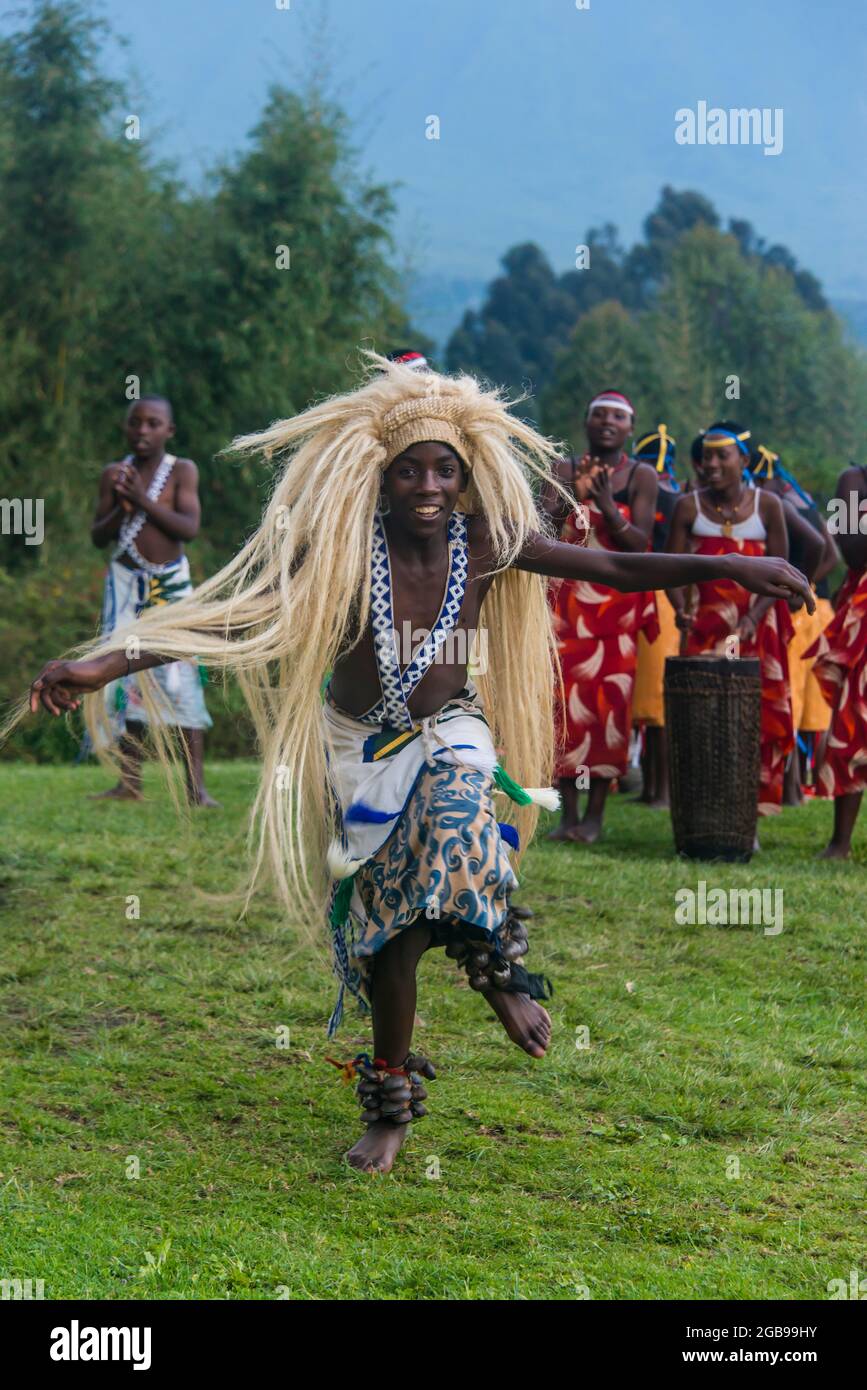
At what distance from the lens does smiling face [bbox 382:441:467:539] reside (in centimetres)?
446

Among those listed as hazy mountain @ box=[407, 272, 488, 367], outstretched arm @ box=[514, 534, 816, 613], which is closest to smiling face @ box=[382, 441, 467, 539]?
outstretched arm @ box=[514, 534, 816, 613]

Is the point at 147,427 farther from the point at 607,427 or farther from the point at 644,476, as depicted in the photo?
the point at 644,476

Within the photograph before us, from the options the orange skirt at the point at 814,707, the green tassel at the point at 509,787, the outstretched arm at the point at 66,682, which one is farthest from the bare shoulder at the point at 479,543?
the orange skirt at the point at 814,707

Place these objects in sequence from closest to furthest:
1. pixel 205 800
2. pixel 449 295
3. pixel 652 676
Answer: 1. pixel 205 800
2. pixel 652 676
3. pixel 449 295

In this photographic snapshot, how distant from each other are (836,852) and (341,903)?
14.1ft

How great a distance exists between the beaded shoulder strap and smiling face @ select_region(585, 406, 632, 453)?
4.37 metres

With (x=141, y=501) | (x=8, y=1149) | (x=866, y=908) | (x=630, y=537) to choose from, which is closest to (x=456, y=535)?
(x=8, y=1149)

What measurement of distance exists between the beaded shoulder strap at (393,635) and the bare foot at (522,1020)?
73 cm

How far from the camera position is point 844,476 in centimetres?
820

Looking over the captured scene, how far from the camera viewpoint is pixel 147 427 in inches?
373

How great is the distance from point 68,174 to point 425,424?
14.7 metres

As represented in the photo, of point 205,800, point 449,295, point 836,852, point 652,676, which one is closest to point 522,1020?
point 836,852

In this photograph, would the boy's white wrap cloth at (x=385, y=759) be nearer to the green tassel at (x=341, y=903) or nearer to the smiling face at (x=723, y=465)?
the green tassel at (x=341, y=903)

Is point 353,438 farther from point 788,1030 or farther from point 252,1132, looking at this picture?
point 788,1030
